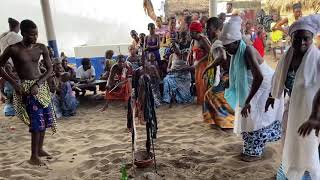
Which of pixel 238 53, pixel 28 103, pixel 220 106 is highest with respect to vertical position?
pixel 238 53

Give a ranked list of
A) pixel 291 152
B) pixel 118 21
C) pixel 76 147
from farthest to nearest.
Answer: pixel 118 21
pixel 76 147
pixel 291 152

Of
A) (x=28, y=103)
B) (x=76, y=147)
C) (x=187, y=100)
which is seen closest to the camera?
(x=28, y=103)

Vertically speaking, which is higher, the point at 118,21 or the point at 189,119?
the point at 118,21

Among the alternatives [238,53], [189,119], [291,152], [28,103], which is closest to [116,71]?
[189,119]

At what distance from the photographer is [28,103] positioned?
4.18 meters

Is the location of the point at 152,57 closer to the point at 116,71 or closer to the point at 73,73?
the point at 116,71

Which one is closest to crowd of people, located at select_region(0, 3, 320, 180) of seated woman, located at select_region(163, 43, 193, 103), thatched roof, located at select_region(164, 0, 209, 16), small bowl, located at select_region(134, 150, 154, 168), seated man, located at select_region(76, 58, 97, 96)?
seated woman, located at select_region(163, 43, 193, 103)

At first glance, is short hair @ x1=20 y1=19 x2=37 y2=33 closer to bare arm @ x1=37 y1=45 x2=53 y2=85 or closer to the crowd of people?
the crowd of people

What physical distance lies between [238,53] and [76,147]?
8.99ft

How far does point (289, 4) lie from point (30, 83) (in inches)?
482

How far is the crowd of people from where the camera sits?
2.61 m

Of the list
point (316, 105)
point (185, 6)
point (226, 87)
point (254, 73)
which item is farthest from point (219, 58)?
point (185, 6)

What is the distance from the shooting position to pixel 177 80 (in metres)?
7.44

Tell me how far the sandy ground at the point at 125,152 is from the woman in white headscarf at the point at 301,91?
0.86 metres
